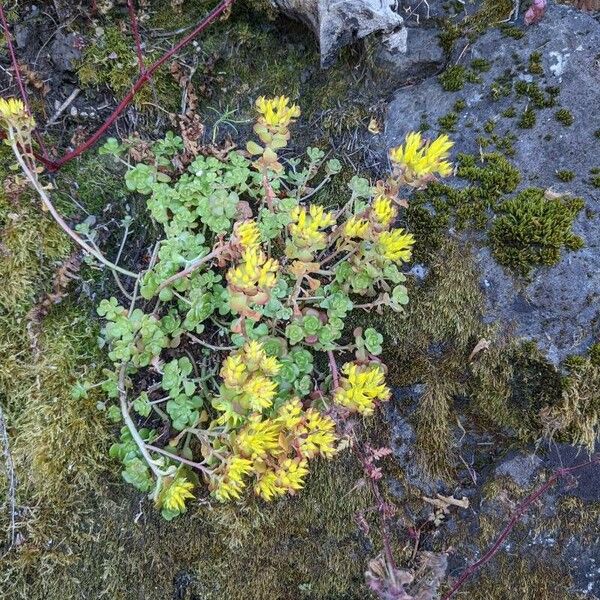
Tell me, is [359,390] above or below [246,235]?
below

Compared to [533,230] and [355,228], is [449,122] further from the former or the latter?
[355,228]

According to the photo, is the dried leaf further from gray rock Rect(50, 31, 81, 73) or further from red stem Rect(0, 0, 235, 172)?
gray rock Rect(50, 31, 81, 73)

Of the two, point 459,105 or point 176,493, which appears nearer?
point 176,493

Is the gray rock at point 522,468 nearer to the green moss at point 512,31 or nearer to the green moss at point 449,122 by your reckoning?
the green moss at point 449,122

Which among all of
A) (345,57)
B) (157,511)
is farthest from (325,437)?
(345,57)

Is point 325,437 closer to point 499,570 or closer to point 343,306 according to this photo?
point 343,306

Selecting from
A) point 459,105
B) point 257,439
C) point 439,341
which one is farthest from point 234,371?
point 459,105
